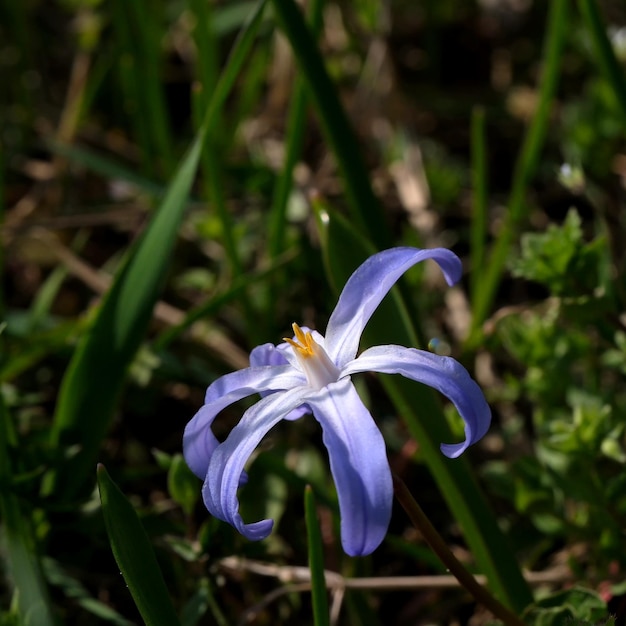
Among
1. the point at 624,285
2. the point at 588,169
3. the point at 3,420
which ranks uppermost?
the point at 3,420

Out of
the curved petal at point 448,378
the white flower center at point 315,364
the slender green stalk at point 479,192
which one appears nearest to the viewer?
the curved petal at point 448,378

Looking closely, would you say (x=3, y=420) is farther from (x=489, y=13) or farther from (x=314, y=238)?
(x=489, y=13)

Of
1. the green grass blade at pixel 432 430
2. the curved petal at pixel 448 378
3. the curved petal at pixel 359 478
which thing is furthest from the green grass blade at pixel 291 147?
the curved petal at pixel 359 478

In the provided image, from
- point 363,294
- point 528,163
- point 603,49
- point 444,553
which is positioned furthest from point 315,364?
point 528,163

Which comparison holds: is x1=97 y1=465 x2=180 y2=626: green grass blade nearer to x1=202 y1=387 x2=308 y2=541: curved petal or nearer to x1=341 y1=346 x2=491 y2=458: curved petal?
x1=202 y1=387 x2=308 y2=541: curved petal

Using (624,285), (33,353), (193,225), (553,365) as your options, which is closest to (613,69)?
(624,285)

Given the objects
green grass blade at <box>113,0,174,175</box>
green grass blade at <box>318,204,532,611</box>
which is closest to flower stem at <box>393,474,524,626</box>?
green grass blade at <box>318,204,532,611</box>

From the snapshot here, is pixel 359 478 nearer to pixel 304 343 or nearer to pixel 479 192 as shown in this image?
pixel 304 343

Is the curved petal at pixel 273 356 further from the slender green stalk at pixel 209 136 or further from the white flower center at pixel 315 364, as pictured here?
the slender green stalk at pixel 209 136
